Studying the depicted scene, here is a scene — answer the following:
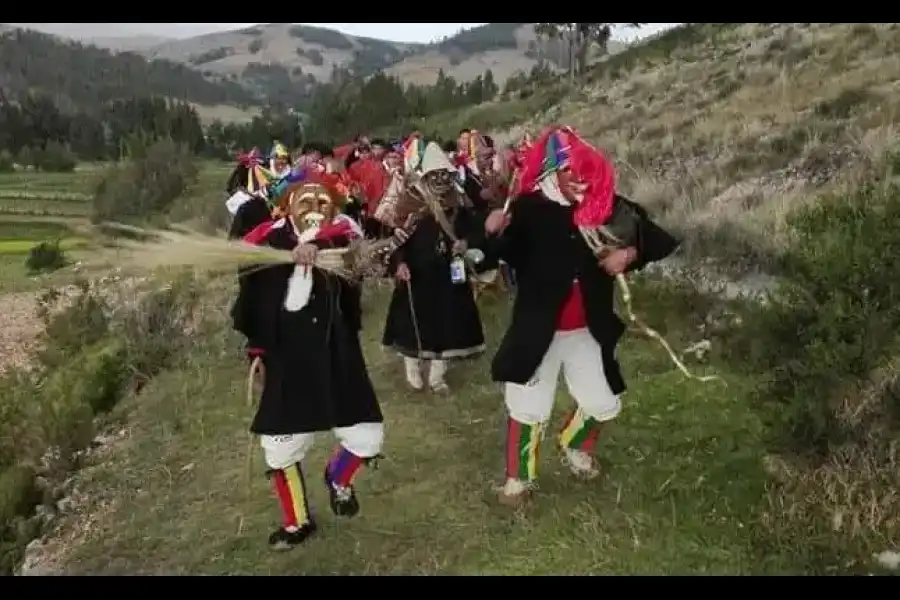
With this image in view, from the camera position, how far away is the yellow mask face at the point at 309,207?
489cm

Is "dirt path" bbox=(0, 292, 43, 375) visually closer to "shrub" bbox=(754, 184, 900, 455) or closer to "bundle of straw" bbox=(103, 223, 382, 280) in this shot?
"bundle of straw" bbox=(103, 223, 382, 280)

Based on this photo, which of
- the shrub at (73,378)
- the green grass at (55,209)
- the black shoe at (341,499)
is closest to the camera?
the black shoe at (341,499)

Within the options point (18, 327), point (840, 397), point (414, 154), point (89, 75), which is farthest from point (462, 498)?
point (89, 75)

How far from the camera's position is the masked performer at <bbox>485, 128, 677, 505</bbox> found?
4.93 meters

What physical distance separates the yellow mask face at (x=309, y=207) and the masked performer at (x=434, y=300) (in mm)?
2122

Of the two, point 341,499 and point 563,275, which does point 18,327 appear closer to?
point 341,499

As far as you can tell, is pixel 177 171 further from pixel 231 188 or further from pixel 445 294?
pixel 445 294

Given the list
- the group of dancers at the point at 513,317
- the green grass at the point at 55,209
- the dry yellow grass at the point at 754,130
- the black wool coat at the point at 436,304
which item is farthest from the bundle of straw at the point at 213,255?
the dry yellow grass at the point at 754,130

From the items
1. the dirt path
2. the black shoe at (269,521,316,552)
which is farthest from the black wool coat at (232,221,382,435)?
the dirt path

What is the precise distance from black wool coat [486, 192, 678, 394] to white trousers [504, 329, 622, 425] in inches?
2.6

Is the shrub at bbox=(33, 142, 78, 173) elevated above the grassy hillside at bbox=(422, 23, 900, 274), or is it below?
below

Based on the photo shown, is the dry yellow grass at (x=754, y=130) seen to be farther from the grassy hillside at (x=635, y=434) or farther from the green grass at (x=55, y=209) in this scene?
the green grass at (x=55, y=209)

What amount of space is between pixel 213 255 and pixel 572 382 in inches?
73.4

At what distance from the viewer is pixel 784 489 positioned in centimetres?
472
